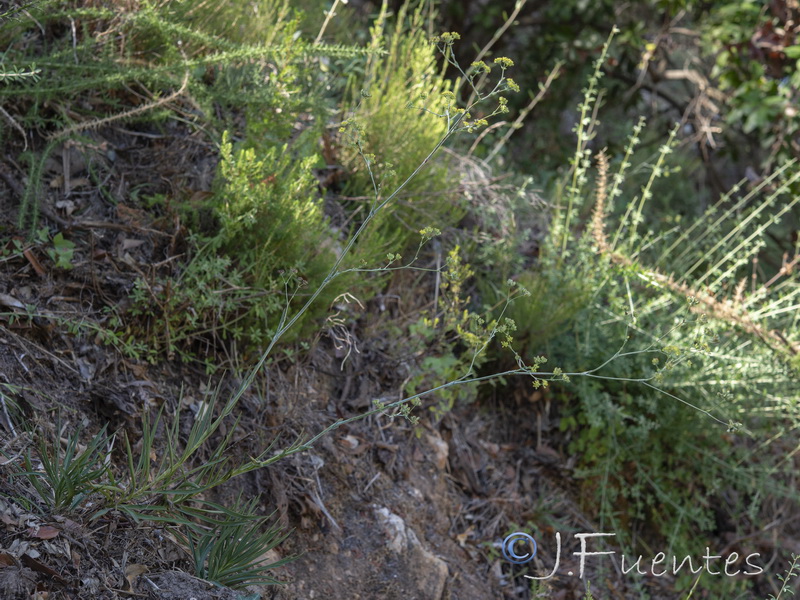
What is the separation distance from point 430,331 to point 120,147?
1.32m

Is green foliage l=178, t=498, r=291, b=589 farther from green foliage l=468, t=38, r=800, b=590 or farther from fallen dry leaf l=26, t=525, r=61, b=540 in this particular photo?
green foliage l=468, t=38, r=800, b=590

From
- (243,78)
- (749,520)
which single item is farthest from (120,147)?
(749,520)

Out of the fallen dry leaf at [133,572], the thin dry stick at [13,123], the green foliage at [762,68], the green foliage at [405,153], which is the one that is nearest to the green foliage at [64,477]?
the fallen dry leaf at [133,572]

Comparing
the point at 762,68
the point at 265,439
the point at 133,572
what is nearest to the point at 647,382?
the point at 265,439

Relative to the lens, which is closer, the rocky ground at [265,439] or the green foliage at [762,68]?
the rocky ground at [265,439]

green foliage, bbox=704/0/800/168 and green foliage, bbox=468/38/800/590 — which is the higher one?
green foliage, bbox=704/0/800/168

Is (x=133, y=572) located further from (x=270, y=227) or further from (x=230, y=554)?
(x=270, y=227)

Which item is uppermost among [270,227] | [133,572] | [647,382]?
[270,227]

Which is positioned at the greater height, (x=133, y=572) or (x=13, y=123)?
(x=13, y=123)

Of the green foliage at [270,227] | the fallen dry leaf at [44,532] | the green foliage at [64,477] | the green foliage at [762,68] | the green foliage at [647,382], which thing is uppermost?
the green foliage at [762,68]

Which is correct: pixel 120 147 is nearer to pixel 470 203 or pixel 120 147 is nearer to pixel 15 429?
pixel 15 429

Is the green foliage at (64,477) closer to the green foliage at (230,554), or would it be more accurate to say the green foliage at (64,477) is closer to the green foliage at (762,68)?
the green foliage at (230,554)

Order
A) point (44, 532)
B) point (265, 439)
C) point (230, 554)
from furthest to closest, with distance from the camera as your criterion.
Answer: point (265, 439), point (230, 554), point (44, 532)

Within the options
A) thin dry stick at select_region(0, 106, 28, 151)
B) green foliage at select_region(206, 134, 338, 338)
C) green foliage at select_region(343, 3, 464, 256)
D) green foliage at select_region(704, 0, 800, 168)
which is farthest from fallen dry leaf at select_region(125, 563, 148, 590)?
green foliage at select_region(704, 0, 800, 168)
